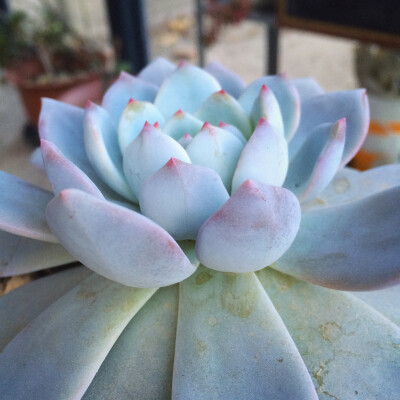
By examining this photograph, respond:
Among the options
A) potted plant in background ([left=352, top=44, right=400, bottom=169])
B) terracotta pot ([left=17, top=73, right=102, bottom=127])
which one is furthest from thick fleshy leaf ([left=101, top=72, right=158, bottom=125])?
terracotta pot ([left=17, top=73, right=102, bottom=127])

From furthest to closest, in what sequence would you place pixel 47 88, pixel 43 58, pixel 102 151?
1. pixel 43 58
2. pixel 47 88
3. pixel 102 151

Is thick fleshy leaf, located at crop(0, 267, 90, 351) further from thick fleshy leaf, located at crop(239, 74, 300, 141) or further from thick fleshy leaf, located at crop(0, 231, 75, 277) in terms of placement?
thick fleshy leaf, located at crop(239, 74, 300, 141)

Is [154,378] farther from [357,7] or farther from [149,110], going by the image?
[357,7]

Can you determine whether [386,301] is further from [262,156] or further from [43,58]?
[43,58]

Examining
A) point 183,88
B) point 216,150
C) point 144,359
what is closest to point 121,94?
point 183,88

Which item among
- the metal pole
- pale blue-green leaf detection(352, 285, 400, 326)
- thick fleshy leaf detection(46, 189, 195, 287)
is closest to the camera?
thick fleshy leaf detection(46, 189, 195, 287)
